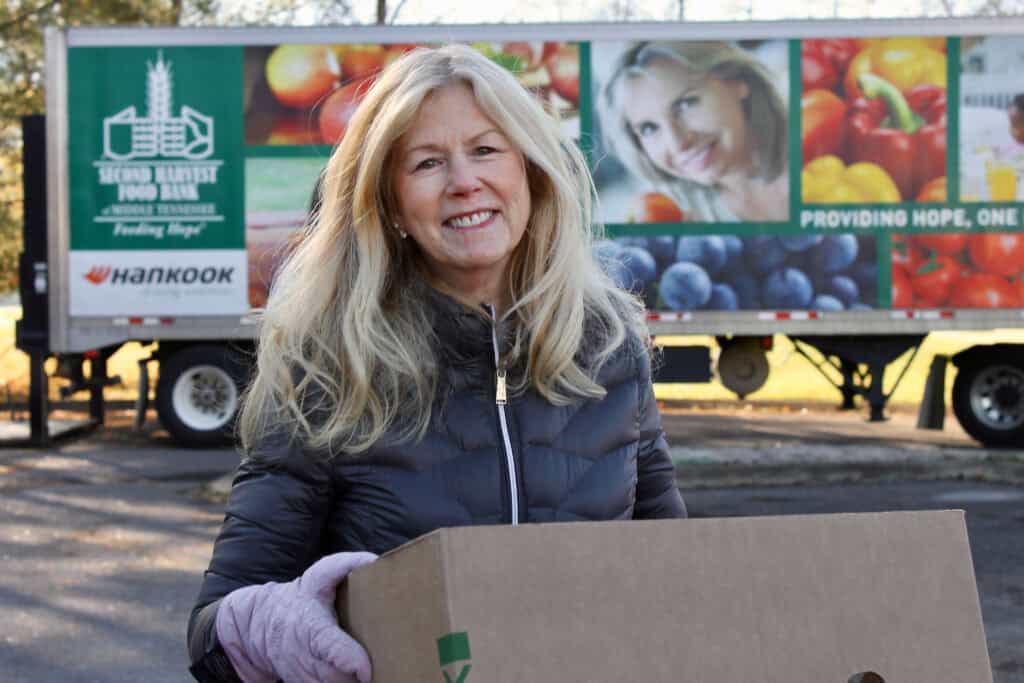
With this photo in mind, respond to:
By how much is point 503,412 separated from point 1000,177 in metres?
12.9

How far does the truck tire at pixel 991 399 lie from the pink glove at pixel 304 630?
1322cm

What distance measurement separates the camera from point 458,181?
2262 millimetres

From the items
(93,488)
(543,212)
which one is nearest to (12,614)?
(93,488)

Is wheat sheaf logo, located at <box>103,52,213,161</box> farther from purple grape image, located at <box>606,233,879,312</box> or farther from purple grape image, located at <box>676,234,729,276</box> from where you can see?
purple grape image, located at <box>676,234,729,276</box>

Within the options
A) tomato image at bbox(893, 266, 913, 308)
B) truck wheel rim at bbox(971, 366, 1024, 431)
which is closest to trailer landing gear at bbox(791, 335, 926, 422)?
tomato image at bbox(893, 266, 913, 308)

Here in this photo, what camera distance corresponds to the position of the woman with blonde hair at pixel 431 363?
2.12 meters

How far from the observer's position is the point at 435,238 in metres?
2.29

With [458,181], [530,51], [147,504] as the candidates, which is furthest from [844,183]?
[458,181]

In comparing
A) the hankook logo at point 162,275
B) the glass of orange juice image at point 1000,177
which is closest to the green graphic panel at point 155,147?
the hankook logo at point 162,275

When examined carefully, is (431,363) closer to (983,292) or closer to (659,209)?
(659,209)

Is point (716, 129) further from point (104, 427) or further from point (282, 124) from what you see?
point (104, 427)

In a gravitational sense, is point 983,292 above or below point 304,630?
above

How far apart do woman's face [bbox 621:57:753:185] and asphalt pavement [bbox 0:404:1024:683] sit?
2707mm

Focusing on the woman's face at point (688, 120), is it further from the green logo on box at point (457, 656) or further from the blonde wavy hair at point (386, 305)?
the green logo on box at point (457, 656)
